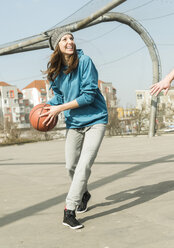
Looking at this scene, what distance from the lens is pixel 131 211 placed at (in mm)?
3902

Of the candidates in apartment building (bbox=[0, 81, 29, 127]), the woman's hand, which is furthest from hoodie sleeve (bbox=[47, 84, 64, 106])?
apartment building (bbox=[0, 81, 29, 127])

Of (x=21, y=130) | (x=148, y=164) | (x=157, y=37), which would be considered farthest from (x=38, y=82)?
(x=148, y=164)

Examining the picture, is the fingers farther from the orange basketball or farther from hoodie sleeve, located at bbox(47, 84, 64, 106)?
hoodie sleeve, located at bbox(47, 84, 64, 106)

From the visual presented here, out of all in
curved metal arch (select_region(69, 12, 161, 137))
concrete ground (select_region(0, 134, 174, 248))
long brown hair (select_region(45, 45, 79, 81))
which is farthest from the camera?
curved metal arch (select_region(69, 12, 161, 137))

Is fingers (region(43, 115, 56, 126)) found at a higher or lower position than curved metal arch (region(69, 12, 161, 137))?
lower

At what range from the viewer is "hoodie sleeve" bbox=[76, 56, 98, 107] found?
364 cm

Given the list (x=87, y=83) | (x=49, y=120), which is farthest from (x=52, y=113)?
(x=87, y=83)

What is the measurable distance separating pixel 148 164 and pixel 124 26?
8.88 metres

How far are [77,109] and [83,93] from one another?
0.22 meters

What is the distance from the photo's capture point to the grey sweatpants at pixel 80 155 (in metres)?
3.55

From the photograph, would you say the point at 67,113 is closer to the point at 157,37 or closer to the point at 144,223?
the point at 144,223

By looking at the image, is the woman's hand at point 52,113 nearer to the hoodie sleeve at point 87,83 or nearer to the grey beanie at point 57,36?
the hoodie sleeve at point 87,83

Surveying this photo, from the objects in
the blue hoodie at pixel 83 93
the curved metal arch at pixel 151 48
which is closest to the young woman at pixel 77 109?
the blue hoodie at pixel 83 93

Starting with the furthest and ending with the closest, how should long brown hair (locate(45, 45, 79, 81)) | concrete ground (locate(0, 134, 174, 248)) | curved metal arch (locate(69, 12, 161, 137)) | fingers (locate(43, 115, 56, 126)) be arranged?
curved metal arch (locate(69, 12, 161, 137))
fingers (locate(43, 115, 56, 126))
long brown hair (locate(45, 45, 79, 81))
concrete ground (locate(0, 134, 174, 248))
